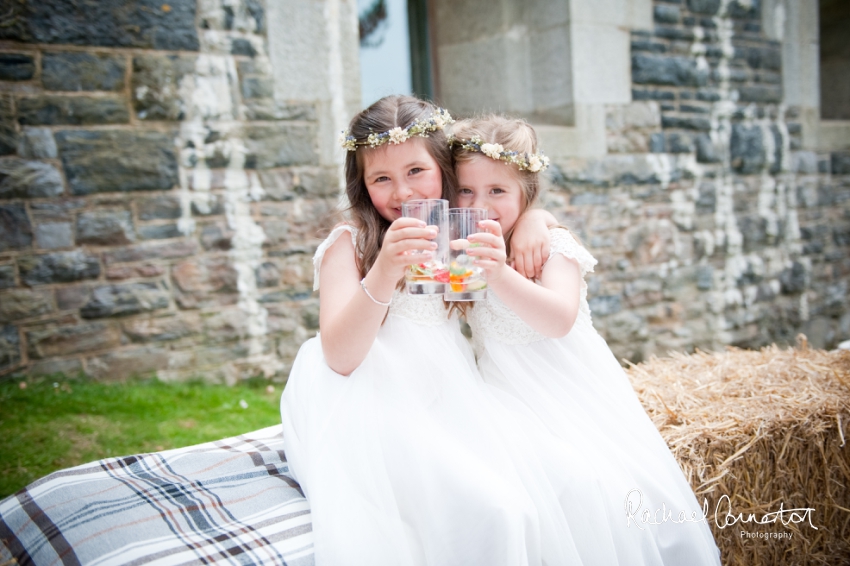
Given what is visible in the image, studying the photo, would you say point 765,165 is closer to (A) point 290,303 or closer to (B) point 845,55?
(B) point 845,55

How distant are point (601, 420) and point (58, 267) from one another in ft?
10.7

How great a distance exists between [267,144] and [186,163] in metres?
0.54

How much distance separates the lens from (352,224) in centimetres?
204

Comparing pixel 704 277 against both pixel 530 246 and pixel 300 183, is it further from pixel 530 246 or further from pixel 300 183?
pixel 530 246

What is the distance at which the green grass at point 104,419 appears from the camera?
3018mm

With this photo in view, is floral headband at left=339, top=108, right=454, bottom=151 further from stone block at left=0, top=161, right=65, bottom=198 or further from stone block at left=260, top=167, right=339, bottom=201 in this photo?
stone block at left=0, top=161, right=65, bottom=198

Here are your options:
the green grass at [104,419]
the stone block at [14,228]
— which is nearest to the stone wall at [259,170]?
the stone block at [14,228]

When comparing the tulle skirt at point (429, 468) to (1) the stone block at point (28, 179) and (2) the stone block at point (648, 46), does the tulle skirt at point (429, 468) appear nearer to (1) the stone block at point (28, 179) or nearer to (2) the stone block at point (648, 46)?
(1) the stone block at point (28, 179)

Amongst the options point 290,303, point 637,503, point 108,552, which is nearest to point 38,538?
point 108,552

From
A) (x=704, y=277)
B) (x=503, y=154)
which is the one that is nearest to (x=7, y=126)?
(x=503, y=154)

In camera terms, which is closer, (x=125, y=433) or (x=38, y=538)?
(x=38, y=538)

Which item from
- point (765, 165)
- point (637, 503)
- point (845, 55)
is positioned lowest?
point (637, 503)

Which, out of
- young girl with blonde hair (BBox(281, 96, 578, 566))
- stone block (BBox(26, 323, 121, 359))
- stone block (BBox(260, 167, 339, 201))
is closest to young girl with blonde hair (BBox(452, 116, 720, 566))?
young girl with blonde hair (BBox(281, 96, 578, 566))

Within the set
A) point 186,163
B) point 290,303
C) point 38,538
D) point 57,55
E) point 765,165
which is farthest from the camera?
point 765,165
